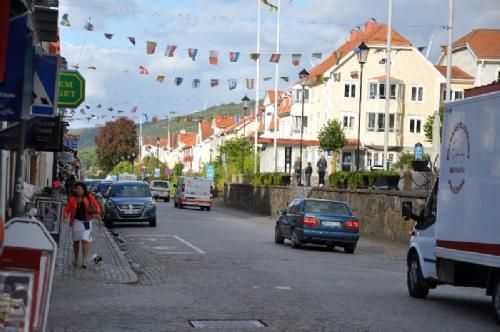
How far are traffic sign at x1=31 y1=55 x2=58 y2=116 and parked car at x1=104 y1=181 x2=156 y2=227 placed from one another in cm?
2592

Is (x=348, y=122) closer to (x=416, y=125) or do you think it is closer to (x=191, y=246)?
(x=416, y=125)

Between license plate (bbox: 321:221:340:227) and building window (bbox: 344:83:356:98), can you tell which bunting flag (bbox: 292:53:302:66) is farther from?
building window (bbox: 344:83:356:98)

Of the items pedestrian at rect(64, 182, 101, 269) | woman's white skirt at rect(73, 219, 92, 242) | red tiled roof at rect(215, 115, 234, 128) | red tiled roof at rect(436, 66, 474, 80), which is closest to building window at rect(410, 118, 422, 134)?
red tiled roof at rect(436, 66, 474, 80)

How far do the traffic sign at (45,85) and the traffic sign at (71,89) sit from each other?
21.7ft

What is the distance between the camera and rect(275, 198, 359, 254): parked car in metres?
26.2

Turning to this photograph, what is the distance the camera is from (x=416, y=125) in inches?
3329

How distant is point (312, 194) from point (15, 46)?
4007 centimetres

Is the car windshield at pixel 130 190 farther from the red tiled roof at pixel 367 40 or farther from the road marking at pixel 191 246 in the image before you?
the red tiled roof at pixel 367 40

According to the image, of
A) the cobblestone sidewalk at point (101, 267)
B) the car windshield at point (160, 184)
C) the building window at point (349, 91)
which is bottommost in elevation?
the cobblestone sidewalk at point (101, 267)

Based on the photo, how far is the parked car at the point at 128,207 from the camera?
36156 mm

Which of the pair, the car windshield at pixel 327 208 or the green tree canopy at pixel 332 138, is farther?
the green tree canopy at pixel 332 138

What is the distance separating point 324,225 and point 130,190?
12928 mm

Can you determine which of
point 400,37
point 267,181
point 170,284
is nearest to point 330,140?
point 267,181

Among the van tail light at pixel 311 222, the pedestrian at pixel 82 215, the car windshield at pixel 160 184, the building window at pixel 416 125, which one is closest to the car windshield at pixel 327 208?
the van tail light at pixel 311 222
